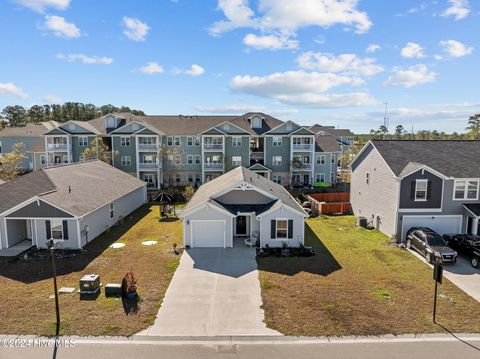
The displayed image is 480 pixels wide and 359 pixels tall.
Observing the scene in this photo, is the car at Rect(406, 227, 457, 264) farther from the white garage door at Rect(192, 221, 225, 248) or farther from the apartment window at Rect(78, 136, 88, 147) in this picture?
the apartment window at Rect(78, 136, 88, 147)

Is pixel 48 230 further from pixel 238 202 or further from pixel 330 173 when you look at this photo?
pixel 330 173

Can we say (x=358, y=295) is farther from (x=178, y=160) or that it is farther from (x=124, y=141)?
(x=124, y=141)

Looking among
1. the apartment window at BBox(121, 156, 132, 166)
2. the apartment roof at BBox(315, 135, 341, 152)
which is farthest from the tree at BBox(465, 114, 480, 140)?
the apartment window at BBox(121, 156, 132, 166)

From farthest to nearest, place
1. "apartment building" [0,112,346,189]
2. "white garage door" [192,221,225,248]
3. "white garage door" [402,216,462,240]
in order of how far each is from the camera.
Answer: "apartment building" [0,112,346,189], "white garage door" [402,216,462,240], "white garage door" [192,221,225,248]

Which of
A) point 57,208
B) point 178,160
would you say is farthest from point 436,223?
point 178,160

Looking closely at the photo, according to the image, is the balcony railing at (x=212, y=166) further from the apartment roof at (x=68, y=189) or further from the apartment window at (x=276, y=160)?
the apartment roof at (x=68, y=189)

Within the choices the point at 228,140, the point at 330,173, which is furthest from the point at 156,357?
the point at 330,173
